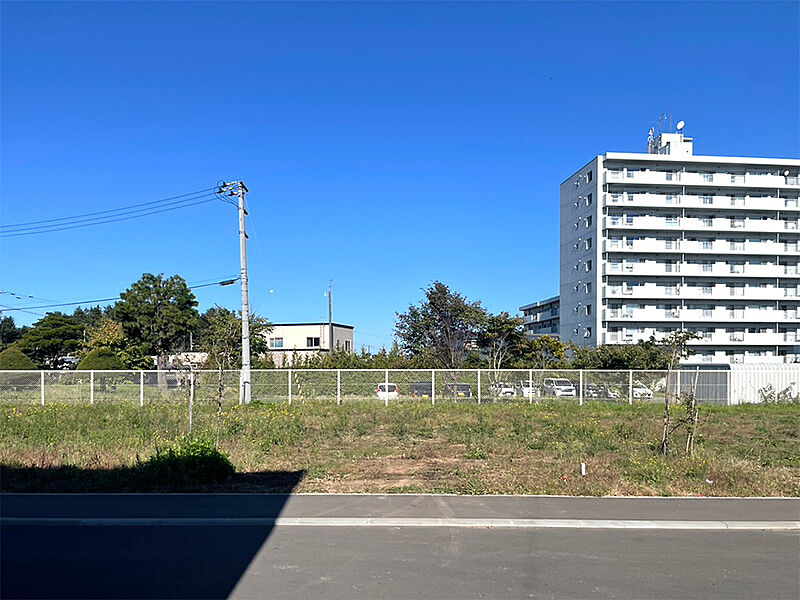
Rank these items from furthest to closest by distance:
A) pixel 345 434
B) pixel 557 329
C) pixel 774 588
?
pixel 557 329 → pixel 345 434 → pixel 774 588

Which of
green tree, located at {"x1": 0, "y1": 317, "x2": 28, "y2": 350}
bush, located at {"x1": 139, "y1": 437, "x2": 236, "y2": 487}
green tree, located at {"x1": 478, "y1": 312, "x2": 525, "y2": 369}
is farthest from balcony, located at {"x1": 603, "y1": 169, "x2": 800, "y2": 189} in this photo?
green tree, located at {"x1": 0, "y1": 317, "x2": 28, "y2": 350}

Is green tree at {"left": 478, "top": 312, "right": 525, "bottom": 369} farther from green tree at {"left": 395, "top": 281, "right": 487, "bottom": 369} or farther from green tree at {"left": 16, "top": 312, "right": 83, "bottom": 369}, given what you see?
green tree at {"left": 16, "top": 312, "right": 83, "bottom": 369}

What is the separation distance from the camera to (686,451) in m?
12.4

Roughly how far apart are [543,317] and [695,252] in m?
21.9

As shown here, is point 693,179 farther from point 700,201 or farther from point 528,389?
point 528,389

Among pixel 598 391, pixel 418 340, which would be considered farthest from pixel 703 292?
pixel 598 391

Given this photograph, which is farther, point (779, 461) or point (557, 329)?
point (557, 329)

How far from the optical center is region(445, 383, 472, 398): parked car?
27625 mm

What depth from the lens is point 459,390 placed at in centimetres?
2773

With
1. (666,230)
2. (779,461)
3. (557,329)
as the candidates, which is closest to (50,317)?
(557,329)

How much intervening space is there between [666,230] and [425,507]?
5601cm

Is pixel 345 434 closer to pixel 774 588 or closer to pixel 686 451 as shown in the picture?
pixel 686 451

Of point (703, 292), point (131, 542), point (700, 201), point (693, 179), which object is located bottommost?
point (131, 542)

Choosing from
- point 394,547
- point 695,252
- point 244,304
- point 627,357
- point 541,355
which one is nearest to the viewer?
point 394,547
